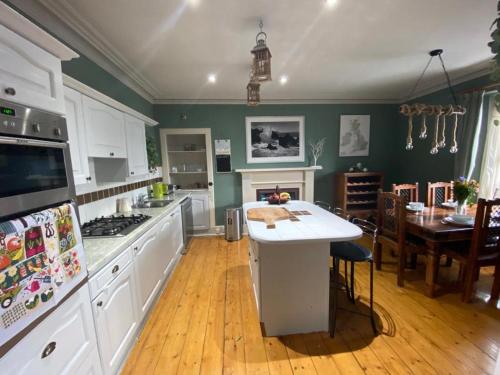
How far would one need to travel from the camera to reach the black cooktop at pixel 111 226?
1.68m

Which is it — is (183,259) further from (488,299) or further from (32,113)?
(488,299)

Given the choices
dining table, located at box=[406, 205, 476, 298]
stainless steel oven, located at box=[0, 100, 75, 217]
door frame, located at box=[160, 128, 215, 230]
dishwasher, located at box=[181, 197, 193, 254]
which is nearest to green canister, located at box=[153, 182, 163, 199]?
dishwasher, located at box=[181, 197, 193, 254]

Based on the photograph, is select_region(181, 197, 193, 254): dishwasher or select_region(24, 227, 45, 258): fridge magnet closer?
select_region(24, 227, 45, 258): fridge magnet

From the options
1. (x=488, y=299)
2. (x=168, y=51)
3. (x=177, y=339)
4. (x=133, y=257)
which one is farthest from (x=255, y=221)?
(x=488, y=299)

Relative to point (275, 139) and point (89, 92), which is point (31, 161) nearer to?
point (89, 92)

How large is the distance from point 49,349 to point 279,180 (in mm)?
3627

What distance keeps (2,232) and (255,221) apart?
1530mm

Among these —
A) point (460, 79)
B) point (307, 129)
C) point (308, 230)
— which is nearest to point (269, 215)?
point (308, 230)

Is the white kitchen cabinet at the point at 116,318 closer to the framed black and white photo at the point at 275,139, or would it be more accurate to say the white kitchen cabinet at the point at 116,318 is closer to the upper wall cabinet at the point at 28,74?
the upper wall cabinet at the point at 28,74

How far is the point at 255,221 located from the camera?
6.48 ft

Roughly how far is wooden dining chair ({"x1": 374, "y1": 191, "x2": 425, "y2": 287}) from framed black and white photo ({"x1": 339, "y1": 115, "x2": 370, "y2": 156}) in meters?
1.85

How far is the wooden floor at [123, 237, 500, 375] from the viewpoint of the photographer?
60.5 inches

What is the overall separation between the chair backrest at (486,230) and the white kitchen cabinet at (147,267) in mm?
2921

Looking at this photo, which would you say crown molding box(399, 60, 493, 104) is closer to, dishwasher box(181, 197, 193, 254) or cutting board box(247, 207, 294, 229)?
cutting board box(247, 207, 294, 229)
